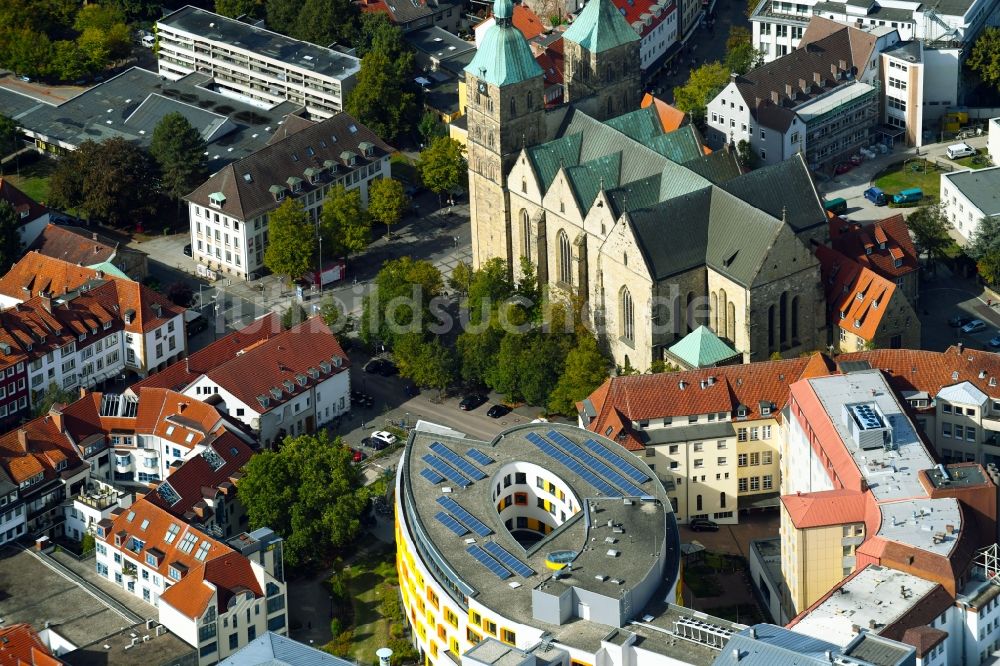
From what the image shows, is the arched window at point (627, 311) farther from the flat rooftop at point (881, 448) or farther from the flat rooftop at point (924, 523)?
the flat rooftop at point (924, 523)

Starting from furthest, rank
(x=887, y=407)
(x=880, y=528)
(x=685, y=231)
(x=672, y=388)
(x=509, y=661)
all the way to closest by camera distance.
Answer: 1. (x=685, y=231)
2. (x=672, y=388)
3. (x=887, y=407)
4. (x=880, y=528)
5. (x=509, y=661)

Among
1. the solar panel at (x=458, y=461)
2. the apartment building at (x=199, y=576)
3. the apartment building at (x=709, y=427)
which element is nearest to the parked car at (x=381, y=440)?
the apartment building at (x=709, y=427)

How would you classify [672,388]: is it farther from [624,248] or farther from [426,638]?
[426,638]

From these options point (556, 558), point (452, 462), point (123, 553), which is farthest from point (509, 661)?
point (123, 553)

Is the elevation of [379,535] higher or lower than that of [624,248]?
lower

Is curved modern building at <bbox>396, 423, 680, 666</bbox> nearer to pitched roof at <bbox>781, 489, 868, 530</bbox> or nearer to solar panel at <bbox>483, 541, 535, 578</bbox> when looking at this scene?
solar panel at <bbox>483, 541, 535, 578</bbox>

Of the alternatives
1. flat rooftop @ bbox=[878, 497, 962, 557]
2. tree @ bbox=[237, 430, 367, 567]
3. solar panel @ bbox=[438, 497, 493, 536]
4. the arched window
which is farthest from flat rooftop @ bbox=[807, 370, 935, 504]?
tree @ bbox=[237, 430, 367, 567]

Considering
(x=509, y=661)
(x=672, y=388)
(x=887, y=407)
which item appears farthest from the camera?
(x=672, y=388)

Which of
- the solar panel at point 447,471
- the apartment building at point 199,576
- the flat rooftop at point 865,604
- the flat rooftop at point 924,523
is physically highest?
the flat rooftop at point 924,523
